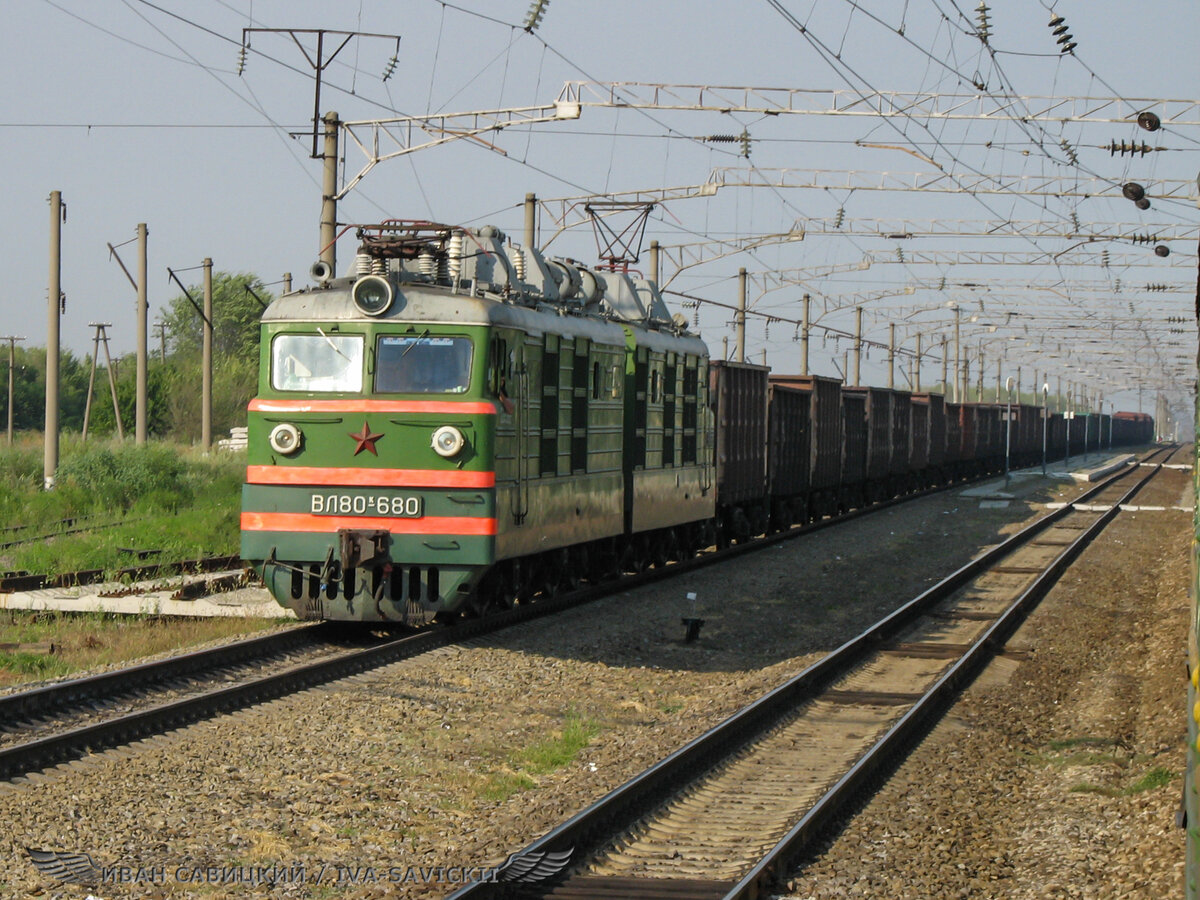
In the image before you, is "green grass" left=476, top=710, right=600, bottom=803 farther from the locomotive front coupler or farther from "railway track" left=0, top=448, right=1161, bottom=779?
the locomotive front coupler

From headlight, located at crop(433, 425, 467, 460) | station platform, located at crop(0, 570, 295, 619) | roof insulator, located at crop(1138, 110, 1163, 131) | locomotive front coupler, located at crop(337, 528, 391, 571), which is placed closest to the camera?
locomotive front coupler, located at crop(337, 528, 391, 571)

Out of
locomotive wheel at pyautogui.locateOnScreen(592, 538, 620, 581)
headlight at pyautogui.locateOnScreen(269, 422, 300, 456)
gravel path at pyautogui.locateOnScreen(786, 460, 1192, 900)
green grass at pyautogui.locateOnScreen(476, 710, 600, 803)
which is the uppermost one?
headlight at pyautogui.locateOnScreen(269, 422, 300, 456)

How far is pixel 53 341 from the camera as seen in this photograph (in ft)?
81.4

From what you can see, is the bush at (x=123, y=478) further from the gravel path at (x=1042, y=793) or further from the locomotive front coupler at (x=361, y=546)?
the gravel path at (x=1042, y=793)

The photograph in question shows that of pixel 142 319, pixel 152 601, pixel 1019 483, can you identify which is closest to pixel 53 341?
pixel 142 319

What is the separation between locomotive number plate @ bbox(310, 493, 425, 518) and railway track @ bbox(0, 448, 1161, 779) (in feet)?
3.57

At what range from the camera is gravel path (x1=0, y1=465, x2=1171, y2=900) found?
664 cm

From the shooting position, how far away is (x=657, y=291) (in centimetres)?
1894

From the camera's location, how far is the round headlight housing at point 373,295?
11969mm

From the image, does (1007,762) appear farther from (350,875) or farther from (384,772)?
(350,875)

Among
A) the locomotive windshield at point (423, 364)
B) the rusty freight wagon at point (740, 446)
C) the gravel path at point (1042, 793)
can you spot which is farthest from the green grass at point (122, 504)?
the gravel path at point (1042, 793)

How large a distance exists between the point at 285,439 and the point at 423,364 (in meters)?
1.32

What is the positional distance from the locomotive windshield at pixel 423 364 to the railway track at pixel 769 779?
378 centimetres
